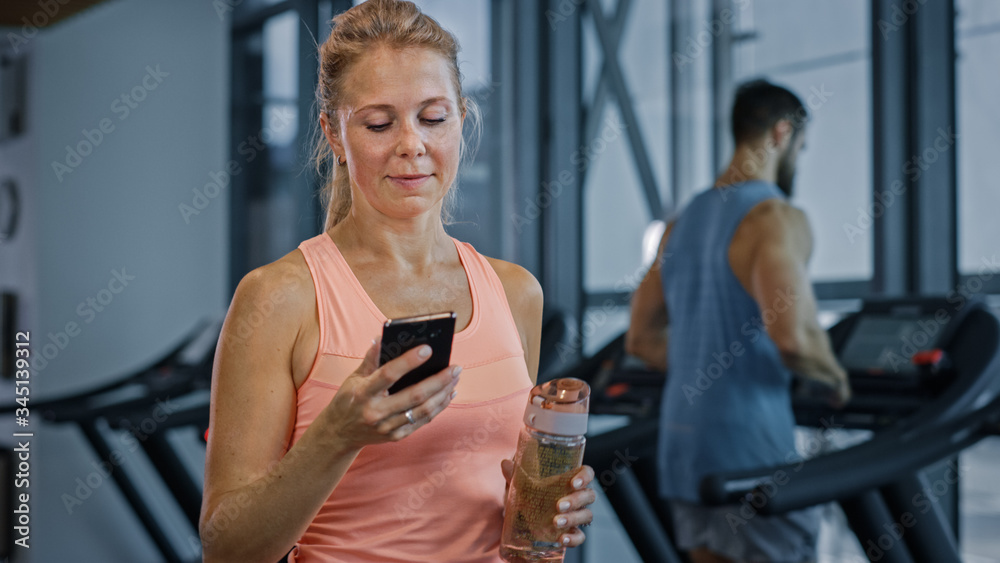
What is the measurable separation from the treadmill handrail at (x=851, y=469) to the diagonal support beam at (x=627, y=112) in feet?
5.52

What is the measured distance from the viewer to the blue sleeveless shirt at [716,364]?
1.99m

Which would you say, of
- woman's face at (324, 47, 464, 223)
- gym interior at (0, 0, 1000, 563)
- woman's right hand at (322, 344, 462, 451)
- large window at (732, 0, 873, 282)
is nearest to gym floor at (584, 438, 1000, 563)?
gym interior at (0, 0, 1000, 563)

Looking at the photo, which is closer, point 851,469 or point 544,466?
point 544,466

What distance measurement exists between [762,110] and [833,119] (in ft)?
2.49

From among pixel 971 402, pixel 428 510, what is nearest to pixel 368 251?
pixel 428 510

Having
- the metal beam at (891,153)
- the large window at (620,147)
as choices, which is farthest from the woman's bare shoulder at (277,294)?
the large window at (620,147)

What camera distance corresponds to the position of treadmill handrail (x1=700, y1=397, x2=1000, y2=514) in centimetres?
155

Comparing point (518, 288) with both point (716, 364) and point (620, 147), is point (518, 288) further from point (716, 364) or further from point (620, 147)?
point (620, 147)

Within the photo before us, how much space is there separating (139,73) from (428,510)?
4080 millimetres

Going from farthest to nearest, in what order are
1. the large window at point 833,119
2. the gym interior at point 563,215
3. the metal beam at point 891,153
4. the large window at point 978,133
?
the large window at point 833,119 → the metal beam at point 891,153 → the large window at point 978,133 → the gym interior at point 563,215

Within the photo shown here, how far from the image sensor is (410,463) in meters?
1.09

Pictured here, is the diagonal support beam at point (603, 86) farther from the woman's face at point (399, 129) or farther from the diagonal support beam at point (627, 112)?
the woman's face at point (399, 129)

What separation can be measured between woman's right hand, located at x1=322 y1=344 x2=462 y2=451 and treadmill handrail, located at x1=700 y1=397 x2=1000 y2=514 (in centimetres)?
82

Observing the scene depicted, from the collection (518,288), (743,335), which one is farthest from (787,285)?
(518,288)
